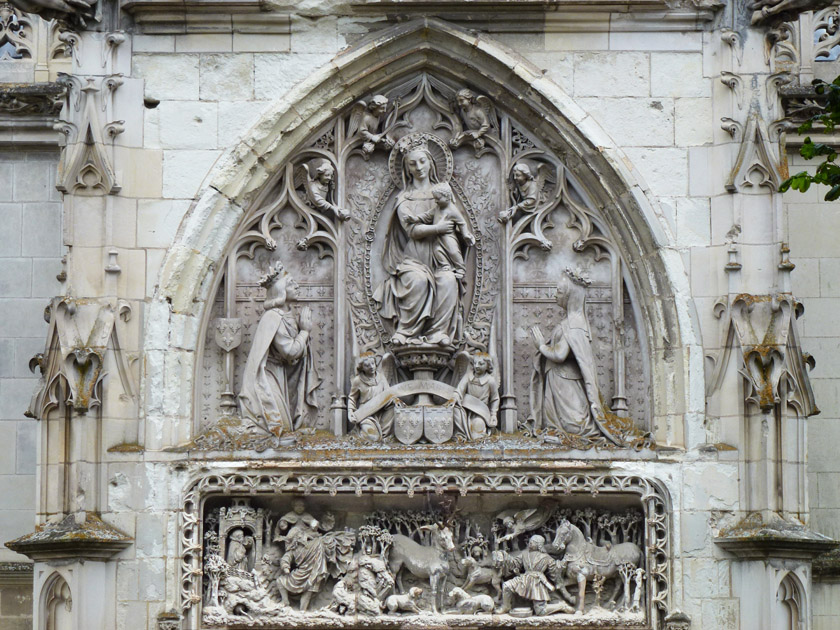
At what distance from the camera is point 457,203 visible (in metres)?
14.5

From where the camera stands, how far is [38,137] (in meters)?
15.2

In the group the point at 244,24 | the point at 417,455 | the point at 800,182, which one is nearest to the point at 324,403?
the point at 417,455

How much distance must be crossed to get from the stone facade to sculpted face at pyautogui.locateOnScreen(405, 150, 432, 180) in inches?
1.1

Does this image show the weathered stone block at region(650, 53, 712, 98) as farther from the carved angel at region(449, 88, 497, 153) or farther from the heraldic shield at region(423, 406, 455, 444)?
the heraldic shield at region(423, 406, 455, 444)

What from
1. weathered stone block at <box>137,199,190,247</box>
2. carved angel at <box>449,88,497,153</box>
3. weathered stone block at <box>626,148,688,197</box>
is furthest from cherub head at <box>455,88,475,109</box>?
weathered stone block at <box>137,199,190,247</box>

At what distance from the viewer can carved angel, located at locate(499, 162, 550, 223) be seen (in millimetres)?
14398

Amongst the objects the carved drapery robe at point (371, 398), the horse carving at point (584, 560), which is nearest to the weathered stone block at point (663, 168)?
the carved drapery robe at point (371, 398)

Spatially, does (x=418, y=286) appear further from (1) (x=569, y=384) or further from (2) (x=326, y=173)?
(1) (x=569, y=384)

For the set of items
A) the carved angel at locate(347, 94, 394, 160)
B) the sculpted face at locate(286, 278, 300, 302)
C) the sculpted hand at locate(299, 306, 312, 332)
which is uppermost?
the carved angel at locate(347, 94, 394, 160)

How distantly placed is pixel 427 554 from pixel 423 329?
1.87 meters

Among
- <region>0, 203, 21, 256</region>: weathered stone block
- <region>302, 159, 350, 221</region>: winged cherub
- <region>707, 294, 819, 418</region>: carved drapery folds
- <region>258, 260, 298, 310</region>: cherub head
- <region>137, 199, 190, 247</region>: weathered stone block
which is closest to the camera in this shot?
<region>707, 294, 819, 418</region>: carved drapery folds

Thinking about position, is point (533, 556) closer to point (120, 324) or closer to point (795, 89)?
point (120, 324)

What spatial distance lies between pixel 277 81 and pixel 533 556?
4476 millimetres

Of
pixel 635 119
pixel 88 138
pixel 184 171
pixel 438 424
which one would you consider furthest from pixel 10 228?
pixel 635 119
